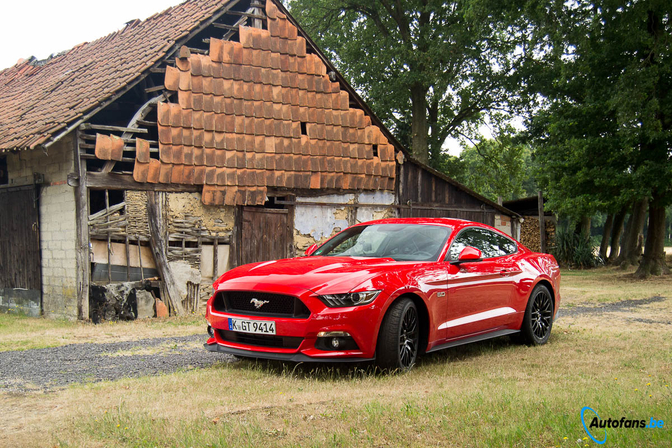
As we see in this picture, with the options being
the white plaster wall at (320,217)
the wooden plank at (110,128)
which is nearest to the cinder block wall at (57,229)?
the wooden plank at (110,128)

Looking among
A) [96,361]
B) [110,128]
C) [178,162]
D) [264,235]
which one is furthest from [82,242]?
[96,361]

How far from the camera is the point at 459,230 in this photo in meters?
7.63

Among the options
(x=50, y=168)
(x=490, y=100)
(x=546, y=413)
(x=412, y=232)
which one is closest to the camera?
(x=546, y=413)

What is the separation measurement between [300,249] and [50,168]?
548cm

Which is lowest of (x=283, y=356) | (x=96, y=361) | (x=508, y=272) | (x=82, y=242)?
(x=96, y=361)

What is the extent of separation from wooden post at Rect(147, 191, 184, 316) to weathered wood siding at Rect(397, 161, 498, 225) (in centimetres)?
662

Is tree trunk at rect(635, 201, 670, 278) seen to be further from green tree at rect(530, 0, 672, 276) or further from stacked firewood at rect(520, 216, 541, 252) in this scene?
stacked firewood at rect(520, 216, 541, 252)

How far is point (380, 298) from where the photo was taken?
610cm

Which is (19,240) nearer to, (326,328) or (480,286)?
(326,328)

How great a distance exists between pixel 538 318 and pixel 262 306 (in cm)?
391

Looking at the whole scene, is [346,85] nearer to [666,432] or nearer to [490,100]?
[666,432]

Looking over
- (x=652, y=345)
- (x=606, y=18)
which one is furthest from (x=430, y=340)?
(x=606, y=18)

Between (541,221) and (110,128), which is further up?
(110,128)

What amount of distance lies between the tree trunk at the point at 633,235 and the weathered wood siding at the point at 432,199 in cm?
1056
